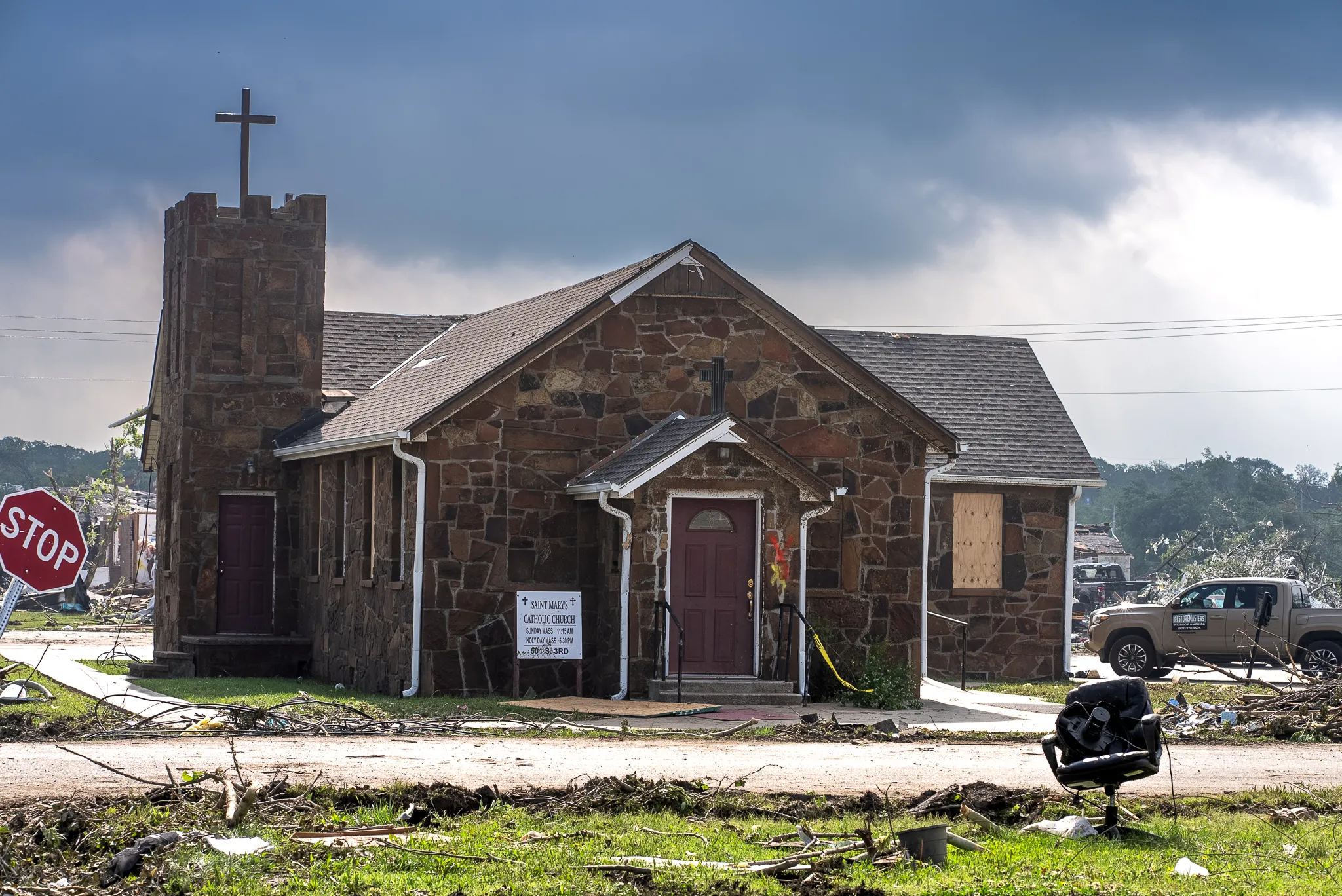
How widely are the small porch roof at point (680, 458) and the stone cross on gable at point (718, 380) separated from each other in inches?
29.5

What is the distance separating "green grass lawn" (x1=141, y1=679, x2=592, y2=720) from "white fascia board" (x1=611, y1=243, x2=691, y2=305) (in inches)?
206

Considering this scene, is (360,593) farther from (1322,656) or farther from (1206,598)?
(1322,656)

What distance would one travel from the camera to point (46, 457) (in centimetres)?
10950

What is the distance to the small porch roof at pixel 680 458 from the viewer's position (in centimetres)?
1964

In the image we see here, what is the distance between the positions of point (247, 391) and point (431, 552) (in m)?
6.93

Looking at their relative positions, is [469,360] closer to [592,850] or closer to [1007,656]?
[1007,656]

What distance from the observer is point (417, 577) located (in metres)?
20.4

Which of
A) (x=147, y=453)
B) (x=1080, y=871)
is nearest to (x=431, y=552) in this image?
(x=1080, y=871)

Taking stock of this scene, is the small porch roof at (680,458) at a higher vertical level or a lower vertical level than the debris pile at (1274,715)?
higher

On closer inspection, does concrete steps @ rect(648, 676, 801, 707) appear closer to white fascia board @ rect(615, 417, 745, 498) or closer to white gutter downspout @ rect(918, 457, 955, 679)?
white fascia board @ rect(615, 417, 745, 498)

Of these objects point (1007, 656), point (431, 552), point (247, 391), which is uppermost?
point (247, 391)

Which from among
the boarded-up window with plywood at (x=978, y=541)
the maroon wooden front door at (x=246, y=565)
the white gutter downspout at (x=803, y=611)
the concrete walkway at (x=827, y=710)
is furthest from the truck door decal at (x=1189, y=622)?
the maroon wooden front door at (x=246, y=565)

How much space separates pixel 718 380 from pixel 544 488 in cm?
264

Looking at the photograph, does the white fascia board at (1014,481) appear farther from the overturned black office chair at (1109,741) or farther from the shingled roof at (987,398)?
the overturned black office chair at (1109,741)
